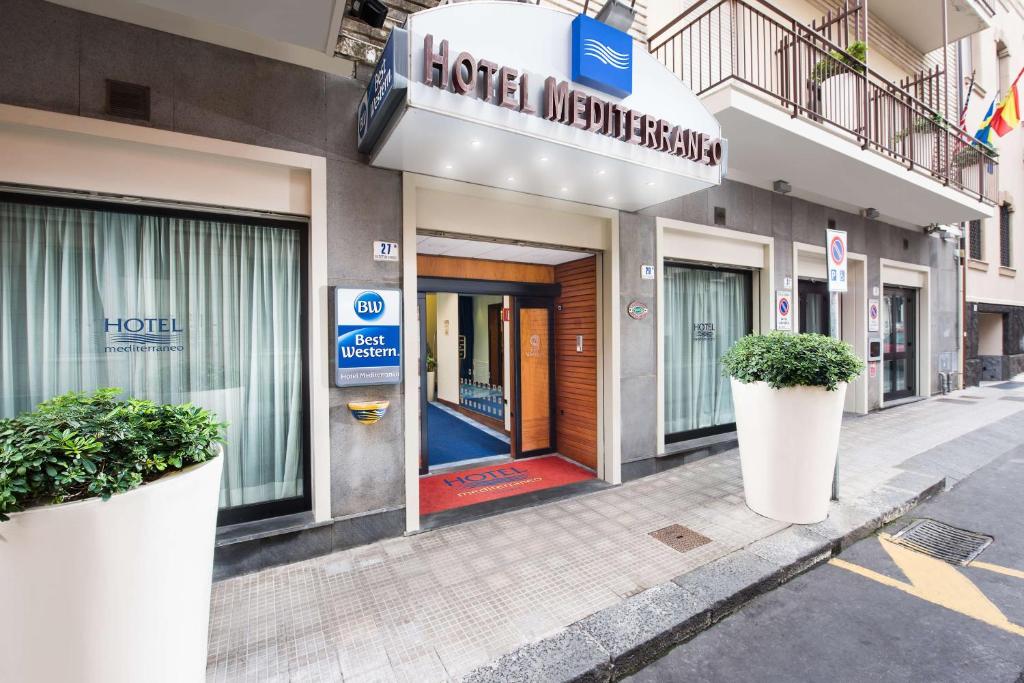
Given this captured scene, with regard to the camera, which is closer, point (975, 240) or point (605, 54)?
point (605, 54)

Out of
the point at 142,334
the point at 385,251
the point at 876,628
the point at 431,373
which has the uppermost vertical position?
the point at 385,251

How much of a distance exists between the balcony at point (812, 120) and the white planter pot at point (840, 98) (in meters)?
0.02

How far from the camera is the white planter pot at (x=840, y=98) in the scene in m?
6.69

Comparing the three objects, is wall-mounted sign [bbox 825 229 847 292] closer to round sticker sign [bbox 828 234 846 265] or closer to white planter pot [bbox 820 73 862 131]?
round sticker sign [bbox 828 234 846 265]

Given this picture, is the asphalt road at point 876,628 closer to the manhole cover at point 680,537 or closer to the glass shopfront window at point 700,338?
the manhole cover at point 680,537

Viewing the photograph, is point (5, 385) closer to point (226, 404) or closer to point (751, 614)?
point (226, 404)

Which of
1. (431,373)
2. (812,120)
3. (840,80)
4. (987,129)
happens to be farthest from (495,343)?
(987,129)

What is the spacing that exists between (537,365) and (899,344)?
9.36 m

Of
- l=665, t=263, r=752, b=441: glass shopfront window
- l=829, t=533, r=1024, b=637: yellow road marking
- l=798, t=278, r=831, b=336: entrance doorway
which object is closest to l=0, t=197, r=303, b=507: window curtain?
l=829, t=533, r=1024, b=637: yellow road marking

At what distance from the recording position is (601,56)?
3.38 meters

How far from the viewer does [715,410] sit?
6.65 m

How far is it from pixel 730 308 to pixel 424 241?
4.79 metres

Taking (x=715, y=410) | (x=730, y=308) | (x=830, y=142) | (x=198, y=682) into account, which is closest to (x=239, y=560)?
(x=198, y=682)

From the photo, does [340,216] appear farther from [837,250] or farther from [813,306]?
[813,306]
